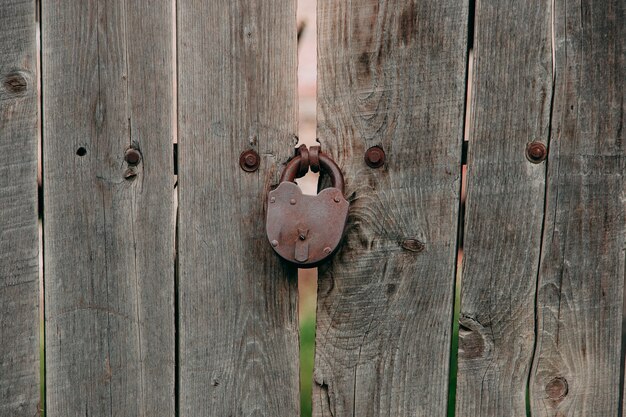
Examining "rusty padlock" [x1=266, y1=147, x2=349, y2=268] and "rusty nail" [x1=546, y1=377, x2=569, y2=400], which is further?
"rusty nail" [x1=546, y1=377, x2=569, y2=400]

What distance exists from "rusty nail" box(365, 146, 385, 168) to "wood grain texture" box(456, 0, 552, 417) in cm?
19

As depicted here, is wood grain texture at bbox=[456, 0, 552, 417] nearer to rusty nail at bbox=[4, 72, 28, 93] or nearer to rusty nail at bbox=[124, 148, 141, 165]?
rusty nail at bbox=[124, 148, 141, 165]

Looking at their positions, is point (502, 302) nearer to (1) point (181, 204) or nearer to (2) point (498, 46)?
(2) point (498, 46)

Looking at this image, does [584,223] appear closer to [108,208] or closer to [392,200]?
[392,200]

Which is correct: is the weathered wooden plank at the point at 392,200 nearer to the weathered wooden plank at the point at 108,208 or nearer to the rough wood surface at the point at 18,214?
the weathered wooden plank at the point at 108,208

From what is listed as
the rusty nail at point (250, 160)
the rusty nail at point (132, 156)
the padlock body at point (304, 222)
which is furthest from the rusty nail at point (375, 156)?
the rusty nail at point (132, 156)

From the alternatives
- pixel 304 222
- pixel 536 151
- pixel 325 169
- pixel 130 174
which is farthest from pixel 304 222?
pixel 536 151

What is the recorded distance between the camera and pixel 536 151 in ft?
5.53

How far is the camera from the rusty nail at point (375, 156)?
1.69 metres

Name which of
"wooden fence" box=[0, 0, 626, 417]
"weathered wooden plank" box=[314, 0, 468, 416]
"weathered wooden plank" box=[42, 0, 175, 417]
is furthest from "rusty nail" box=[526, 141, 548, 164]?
"weathered wooden plank" box=[42, 0, 175, 417]

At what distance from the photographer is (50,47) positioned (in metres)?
1.68

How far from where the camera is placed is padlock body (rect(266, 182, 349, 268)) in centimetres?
162

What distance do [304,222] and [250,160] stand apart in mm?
187

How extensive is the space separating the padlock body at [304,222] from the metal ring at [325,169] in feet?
0.11
